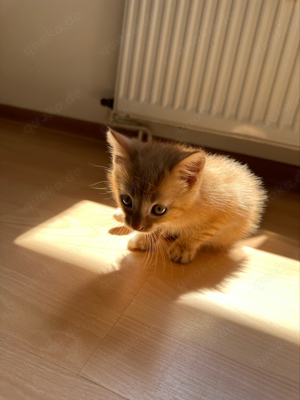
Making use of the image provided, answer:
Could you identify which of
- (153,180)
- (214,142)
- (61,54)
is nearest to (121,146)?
(153,180)

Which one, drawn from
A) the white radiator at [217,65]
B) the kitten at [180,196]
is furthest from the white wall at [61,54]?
the kitten at [180,196]

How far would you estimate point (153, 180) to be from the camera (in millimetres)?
949

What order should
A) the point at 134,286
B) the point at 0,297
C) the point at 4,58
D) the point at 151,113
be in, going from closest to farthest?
the point at 0,297 < the point at 134,286 < the point at 151,113 < the point at 4,58

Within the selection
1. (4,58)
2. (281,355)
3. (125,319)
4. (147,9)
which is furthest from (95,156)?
(281,355)

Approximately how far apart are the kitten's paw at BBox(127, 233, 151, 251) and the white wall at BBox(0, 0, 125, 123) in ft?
4.55

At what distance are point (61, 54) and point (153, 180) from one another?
69.7 inches

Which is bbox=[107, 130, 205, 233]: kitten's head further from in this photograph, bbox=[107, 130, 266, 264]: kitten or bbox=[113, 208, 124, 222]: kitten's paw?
bbox=[113, 208, 124, 222]: kitten's paw

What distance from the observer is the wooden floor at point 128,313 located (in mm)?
720

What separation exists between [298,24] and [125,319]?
1.64m

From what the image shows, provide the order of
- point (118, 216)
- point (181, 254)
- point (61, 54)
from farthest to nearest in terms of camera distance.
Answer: point (61, 54) < point (118, 216) < point (181, 254)

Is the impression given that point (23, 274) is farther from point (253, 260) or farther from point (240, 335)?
point (253, 260)

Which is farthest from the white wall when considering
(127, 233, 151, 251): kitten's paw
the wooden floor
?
(127, 233, 151, 251): kitten's paw

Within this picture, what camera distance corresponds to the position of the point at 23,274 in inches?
38.2

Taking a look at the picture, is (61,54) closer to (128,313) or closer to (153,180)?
(153,180)
